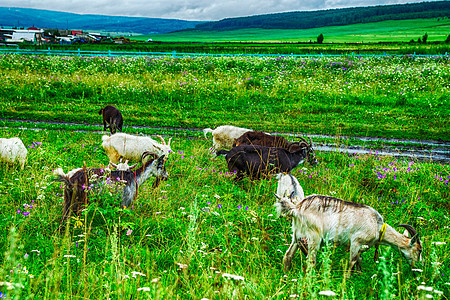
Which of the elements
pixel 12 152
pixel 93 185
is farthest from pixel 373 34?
pixel 93 185

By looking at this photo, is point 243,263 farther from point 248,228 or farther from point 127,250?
point 127,250

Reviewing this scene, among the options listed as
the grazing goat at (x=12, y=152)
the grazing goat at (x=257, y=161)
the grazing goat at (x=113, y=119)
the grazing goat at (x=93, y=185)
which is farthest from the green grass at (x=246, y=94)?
the grazing goat at (x=93, y=185)

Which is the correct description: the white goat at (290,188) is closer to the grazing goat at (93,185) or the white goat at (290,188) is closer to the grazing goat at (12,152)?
the grazing goat at (93,185)

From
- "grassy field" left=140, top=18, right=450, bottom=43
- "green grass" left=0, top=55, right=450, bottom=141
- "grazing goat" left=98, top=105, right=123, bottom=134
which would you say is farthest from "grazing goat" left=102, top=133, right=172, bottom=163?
"grassy field" left=140, top=18, right=450, bottom=43

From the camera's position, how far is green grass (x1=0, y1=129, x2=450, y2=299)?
3988mm

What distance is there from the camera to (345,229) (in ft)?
17.3

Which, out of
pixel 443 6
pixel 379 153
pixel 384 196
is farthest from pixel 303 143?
pixel 443 6

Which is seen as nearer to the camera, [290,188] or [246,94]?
[290,188]

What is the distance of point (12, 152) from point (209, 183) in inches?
190

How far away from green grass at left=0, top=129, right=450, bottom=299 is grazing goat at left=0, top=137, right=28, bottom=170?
21 centimetres

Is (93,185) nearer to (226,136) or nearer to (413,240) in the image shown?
(413,240)

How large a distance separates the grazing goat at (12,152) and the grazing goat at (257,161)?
5.07 meters

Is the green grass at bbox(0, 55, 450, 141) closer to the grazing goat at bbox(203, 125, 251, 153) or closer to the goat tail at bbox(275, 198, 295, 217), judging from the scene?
the grazing goat at bbox(203, 125, 251, 153)

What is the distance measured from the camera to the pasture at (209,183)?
4.30m
